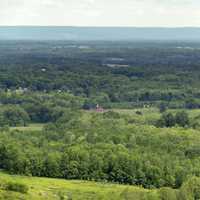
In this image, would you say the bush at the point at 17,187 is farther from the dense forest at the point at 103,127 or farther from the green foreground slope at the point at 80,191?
the dense forest at the point at 103,127

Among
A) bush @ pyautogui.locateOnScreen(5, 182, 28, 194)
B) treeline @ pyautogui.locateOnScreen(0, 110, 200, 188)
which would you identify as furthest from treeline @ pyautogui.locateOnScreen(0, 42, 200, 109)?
bush @ pyautogui.locateOnScreen(5, 182, 28, 194)

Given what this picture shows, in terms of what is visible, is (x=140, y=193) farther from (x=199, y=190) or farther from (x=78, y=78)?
(x=78, y=78)

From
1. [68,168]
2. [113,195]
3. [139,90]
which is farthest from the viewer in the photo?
[139,90]

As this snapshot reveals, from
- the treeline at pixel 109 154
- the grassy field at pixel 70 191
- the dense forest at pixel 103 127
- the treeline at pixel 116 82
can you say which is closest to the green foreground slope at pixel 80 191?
the grassy field at pixel 70 191

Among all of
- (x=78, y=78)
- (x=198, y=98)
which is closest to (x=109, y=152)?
(x=198, y=98)

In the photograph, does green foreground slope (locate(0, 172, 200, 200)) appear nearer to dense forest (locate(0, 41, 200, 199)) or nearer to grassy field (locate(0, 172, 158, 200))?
grassy field (locate(0, 172, 158, 200))

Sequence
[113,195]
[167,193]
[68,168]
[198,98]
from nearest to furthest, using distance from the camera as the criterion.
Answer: [167,193] → [113,195] → [68,168] → [198,98]
